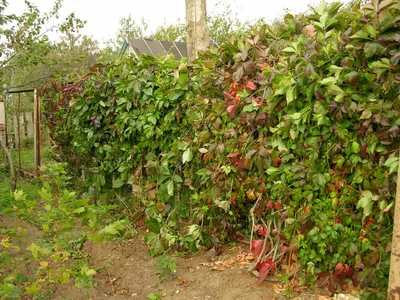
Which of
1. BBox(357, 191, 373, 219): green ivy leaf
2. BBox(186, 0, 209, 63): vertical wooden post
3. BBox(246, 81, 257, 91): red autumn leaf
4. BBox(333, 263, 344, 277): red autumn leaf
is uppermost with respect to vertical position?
BBox(186, 0, 209, 63): vertical wooden post

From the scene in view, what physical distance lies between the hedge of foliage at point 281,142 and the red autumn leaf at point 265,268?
0.04ft

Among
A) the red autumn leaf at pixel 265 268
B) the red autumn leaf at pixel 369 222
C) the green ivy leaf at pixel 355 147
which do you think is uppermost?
the green ivy leaf at pixel 355 147

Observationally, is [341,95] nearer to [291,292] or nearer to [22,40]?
[291,292]

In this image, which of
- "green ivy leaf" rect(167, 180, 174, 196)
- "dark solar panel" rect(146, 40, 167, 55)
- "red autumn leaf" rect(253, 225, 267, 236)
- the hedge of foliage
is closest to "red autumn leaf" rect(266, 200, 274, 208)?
the hedge of foliage

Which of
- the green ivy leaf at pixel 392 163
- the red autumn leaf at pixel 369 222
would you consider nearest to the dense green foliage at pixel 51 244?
the red autumn leaf at pixel 369 222

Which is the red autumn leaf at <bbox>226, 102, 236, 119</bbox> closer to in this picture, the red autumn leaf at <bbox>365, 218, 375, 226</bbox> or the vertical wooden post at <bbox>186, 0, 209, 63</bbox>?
the red autumn leaf at <bbox>365, 218, 375, 226</bbox>

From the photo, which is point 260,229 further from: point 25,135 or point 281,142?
point 25,135

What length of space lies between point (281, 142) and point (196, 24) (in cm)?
324

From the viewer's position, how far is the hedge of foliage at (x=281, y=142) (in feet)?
8.77

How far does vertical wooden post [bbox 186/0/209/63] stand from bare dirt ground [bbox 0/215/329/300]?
290 centimetres

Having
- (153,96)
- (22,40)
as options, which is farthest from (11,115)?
(153,96)

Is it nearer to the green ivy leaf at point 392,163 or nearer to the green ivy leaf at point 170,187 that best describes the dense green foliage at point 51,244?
the green ivy leaf at point 170,187

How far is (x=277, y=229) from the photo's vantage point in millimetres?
3416

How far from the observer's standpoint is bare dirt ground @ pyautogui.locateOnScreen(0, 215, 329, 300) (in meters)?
3.39
